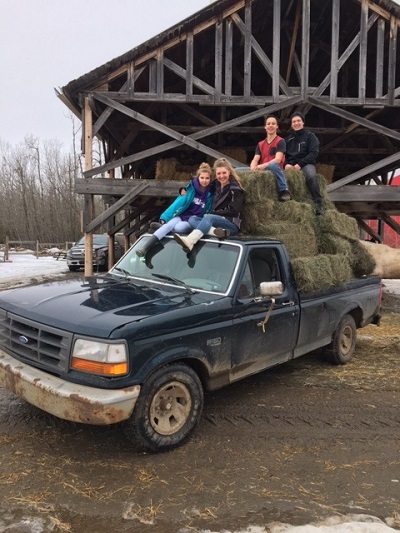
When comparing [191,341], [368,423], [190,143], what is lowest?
[368,423]

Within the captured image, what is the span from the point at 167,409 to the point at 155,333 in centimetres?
69

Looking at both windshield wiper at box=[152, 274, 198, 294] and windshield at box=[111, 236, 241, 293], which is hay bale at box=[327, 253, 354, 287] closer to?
windshield at box=[111, 236, 241, 293]

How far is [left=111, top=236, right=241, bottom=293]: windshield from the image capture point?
432 cm

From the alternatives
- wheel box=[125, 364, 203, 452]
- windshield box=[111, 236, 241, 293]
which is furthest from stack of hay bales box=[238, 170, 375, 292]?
wheel box=[125, 364, 203, 452]

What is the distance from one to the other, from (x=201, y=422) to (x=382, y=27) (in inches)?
444

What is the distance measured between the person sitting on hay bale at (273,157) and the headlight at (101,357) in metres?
3.70

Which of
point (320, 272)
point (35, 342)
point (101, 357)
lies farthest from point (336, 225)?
point (35, 342)

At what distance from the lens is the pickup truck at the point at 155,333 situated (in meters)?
3.20

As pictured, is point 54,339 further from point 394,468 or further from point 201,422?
point 394,468

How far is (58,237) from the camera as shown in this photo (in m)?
53.2

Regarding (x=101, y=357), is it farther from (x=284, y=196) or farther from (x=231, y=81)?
(x=231, y=81)

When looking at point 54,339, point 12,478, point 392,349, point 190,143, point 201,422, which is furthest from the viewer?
point 190,143

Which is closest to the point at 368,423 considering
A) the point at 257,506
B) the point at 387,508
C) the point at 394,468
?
the point at 394,468

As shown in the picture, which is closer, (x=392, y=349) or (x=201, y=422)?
(x=201, y=422)
